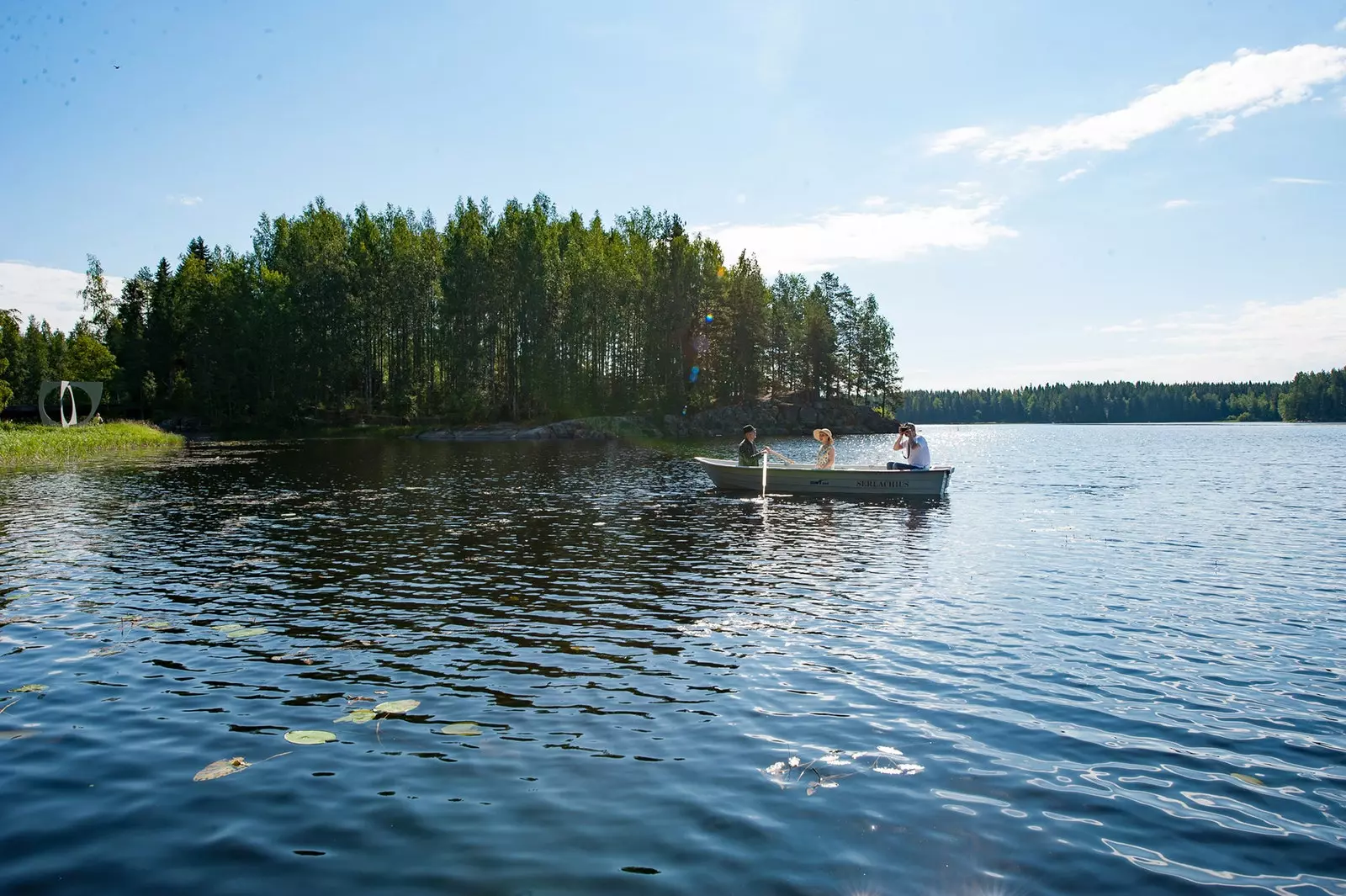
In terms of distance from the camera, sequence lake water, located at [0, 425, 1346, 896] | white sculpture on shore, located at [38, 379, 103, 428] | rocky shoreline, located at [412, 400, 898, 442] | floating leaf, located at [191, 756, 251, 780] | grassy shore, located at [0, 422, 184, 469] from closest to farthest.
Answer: lake water, located at [0, 425, 1346, 896] < floating leaf, located at [191, 756, 251, 780] < grassy shore, located at [0, 422, 184, 469] < white sculpture on shore, located at [38, 379, 103, 428] < rocky shoreline, located at [412, 400, 898, 442]

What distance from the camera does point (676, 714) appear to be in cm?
974

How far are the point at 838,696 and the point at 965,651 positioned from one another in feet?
10.1

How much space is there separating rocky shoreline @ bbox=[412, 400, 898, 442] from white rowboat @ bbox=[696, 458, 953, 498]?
5399cm

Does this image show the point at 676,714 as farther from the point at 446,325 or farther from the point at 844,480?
the point at 446,325

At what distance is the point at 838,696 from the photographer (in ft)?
34.1

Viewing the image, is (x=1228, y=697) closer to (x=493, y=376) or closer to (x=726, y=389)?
(x=493, y=376)

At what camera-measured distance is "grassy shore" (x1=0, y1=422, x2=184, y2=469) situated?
53562 millimetres

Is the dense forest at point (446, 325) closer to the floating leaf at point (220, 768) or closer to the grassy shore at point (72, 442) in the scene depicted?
the grassy shore at point (72, 442)

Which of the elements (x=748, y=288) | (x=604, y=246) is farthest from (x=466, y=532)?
(x=748, y=288)

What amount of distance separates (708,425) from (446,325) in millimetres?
34059

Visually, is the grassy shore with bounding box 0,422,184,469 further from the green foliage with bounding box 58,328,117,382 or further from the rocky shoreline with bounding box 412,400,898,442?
the green foliage with bounding box 58,328,117,382

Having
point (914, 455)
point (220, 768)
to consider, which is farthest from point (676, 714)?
point (914, 455)

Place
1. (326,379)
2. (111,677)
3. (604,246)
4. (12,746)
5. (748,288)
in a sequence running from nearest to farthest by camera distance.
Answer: (12,746) → (111,677) → (326,379) → (604,246) → (748,288)

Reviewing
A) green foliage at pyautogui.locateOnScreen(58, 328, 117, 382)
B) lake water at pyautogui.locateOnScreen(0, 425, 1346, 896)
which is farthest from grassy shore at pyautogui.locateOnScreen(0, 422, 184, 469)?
lake water at pyautogui.locateOnScreen(0, 425, 1346, 896)
